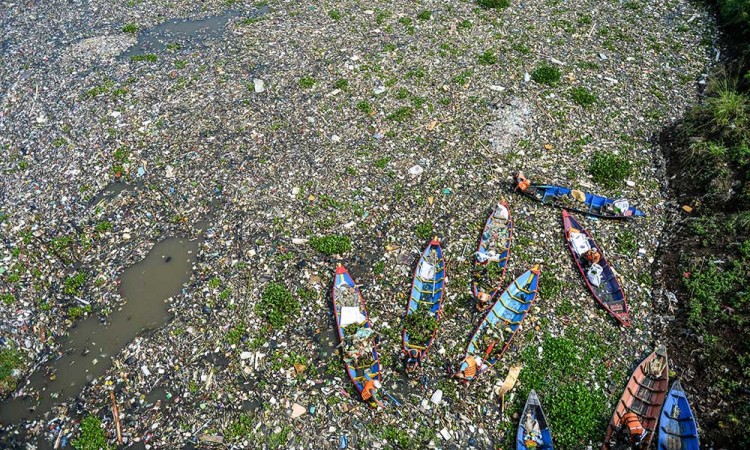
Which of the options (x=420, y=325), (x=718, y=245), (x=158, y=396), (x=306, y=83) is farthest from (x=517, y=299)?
(x=306, y=83)

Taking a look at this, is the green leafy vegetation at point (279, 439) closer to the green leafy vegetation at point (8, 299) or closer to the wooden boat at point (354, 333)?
the wooden boat at point (354, 333)

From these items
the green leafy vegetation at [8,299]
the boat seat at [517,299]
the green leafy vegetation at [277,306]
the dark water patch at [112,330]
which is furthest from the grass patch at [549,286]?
the green leafy vegetation at [8,299]

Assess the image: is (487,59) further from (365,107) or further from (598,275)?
(598,275)

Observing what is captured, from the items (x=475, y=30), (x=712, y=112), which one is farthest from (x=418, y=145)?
(x=712, y=112)

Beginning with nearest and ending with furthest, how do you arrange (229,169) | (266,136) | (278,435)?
(278,435), (229,169), (266,136)

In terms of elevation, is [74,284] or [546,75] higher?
[546,75]

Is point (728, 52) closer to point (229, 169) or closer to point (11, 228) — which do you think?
point (229, 169)

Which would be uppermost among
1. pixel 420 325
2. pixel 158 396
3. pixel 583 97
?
pixel 583 97
